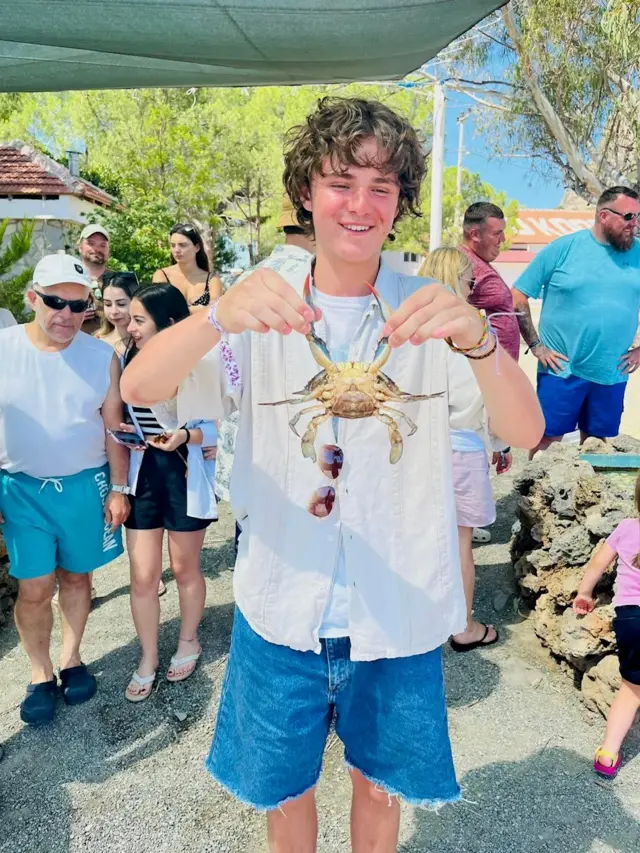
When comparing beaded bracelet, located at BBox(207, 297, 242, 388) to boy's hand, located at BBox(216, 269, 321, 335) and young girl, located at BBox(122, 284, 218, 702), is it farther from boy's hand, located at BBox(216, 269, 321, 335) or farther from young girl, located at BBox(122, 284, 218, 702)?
young girl, located at BBox(122, 284, 218, 702)

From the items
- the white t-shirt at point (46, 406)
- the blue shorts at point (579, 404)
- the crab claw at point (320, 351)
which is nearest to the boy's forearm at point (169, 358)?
the crab claw at point (320, 351)

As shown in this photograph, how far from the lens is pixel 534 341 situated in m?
5.19

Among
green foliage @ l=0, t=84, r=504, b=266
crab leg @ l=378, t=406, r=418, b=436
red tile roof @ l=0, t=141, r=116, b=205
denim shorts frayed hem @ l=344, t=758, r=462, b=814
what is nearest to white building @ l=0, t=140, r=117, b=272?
red tile roof @ l=0, t=141, r=116, b=205

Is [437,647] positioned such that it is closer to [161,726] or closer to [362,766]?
[362,766]

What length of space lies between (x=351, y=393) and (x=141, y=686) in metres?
2.49

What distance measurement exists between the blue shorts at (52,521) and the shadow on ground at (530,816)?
2.03 meters

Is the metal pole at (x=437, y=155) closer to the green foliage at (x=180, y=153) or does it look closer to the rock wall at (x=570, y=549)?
the green foliage at (x=180, y=153)

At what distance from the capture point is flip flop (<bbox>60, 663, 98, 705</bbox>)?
132 inches

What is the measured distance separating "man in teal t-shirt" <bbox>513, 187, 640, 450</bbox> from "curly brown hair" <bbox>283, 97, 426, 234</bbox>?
3408 mm

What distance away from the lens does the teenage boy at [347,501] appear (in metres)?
1.66

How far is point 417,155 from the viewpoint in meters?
1.76

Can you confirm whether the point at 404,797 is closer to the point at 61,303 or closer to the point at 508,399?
the point at 508,399

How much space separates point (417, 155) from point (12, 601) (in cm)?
382

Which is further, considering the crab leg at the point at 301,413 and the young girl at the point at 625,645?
the young girl at the point at 625,645
